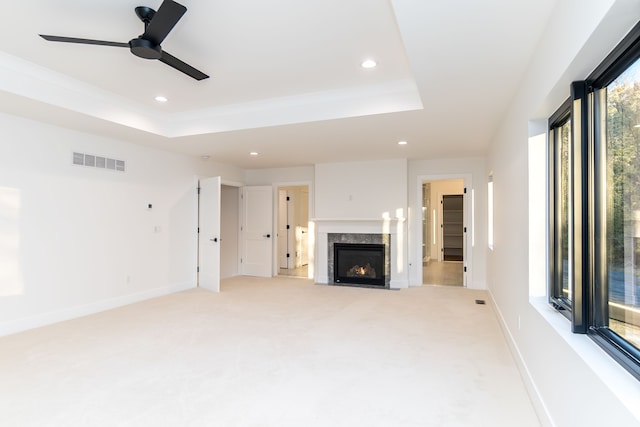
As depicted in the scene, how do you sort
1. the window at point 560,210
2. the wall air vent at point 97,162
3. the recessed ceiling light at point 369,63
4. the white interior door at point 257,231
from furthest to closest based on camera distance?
the white interior door at point 257,231
the wall air vent at point 97,162
the recessed ceiling light at point 369,63
the window at point 560,210

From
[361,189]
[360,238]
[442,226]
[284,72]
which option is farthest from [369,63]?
[442,226]

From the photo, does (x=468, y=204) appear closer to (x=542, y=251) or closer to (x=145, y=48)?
(x=542, y=251)

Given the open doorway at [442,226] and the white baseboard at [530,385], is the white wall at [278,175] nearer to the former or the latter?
the open doorway at [442,226]

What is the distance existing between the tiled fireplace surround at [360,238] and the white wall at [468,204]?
11.6 inches

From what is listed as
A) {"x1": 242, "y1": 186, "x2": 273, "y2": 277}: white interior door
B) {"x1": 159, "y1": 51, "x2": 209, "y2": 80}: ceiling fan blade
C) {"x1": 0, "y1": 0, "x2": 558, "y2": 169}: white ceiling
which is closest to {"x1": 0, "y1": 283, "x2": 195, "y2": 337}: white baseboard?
{"x1": 242, "y1": 186, "x2": 273, "y2": 277}: white interior door

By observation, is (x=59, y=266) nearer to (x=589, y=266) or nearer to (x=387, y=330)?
(x=387, y=330)

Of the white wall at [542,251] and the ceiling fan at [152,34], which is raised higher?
the ceiling fan at [152,34]

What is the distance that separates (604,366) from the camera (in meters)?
1.44

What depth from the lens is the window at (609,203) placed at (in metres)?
1.39

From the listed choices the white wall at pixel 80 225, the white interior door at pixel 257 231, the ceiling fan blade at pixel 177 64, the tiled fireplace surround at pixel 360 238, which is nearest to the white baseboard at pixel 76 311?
the white wall at pixel 80 225

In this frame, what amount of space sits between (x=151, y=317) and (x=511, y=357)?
3.96 m

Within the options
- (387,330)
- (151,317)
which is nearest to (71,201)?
(151,317)

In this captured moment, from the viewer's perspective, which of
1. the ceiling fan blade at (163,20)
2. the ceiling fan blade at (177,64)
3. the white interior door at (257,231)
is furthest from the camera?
the white interior door at (257,231)

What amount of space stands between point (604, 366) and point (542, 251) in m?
1.15
